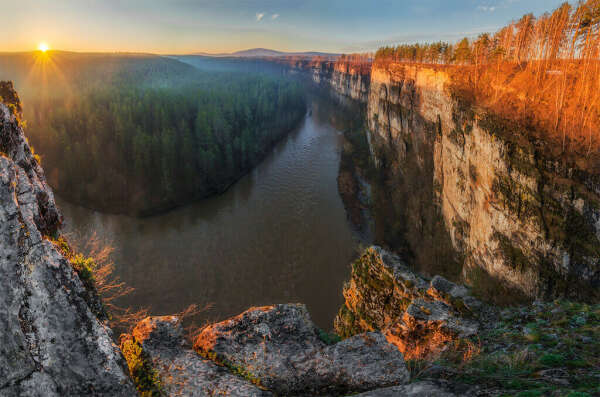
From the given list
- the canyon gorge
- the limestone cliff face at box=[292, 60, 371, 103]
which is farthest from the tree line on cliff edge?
the limestone cliff face at box=[292, 60, 371, 103]

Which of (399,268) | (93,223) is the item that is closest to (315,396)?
(399,268)

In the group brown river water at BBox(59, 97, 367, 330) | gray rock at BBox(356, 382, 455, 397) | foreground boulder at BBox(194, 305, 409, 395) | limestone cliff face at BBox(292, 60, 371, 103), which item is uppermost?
limestone cliff face at BBox(292, 60, 371, 103)

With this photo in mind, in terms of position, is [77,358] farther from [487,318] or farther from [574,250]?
[574,250]

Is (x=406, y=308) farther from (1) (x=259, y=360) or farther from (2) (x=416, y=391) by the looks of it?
(2) (x=416, y=391)

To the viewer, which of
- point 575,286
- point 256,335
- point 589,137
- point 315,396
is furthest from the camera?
point 589,137

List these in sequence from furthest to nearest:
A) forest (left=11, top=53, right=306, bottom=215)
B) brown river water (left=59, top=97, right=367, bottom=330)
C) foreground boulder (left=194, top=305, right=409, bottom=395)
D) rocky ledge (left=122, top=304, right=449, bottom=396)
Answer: forest (left=11, top=53, right=306, bottom=215) < brown river water (left=59, top=97, right=367, bottom=330) < foreground boulder (left=194, top=305, right=409, bottom=395) < rocky ledge (left=122, top=304, right=449, bottom=396)

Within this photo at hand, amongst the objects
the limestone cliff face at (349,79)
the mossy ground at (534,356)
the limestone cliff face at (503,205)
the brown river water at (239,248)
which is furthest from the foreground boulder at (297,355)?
the limestone cliff face at (349,79)

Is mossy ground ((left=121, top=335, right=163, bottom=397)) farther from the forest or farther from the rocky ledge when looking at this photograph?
the forest

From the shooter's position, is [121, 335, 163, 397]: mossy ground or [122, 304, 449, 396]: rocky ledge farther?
[122, 304, 449, 396]: rocky ledge
